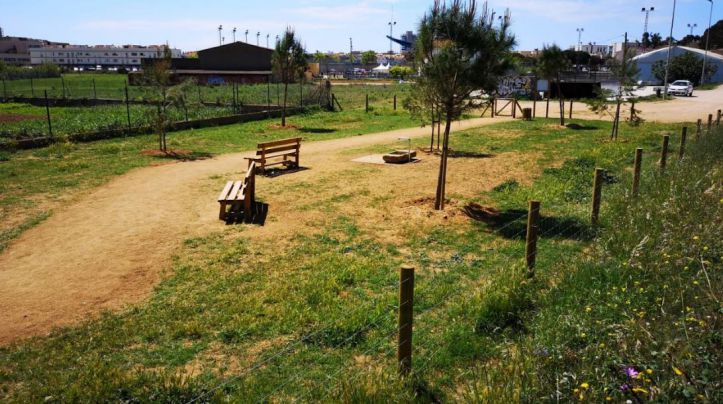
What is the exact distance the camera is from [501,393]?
4000mm

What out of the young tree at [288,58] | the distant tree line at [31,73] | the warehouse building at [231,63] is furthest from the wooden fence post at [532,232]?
the warehouse building at [231,63]

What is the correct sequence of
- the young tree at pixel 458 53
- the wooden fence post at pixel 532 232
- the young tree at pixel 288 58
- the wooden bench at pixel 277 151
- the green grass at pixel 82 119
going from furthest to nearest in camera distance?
the young tree at pixel 288 58 → the green grass at pixel 82 119 → the wooden bench at pixel 277 151 → the young tree at pixel 458 53 → the wooden fence post at pixel 532 232

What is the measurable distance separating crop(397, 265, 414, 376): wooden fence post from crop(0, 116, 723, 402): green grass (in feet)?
0.51

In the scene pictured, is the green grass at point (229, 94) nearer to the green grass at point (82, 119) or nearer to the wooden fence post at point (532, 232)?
the green grass at point (82, 119)

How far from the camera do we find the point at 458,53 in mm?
11203

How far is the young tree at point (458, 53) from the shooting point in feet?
36.6

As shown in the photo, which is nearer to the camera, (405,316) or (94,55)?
(405,316)

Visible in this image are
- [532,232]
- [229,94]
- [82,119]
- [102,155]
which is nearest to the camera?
[532,232]

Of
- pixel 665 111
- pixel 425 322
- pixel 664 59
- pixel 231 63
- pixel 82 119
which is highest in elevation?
pixel 664 59

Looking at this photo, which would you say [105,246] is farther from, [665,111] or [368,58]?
[368,58]

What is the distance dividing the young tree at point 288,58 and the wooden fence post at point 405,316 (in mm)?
23772

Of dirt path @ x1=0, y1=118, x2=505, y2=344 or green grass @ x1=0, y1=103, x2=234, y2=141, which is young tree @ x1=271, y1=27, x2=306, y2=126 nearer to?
green grass @ x1=0, y1=103, x2=234, y2=141

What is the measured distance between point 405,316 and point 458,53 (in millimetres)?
7704

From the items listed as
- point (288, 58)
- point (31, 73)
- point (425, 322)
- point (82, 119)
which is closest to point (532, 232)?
point (425, 322)
